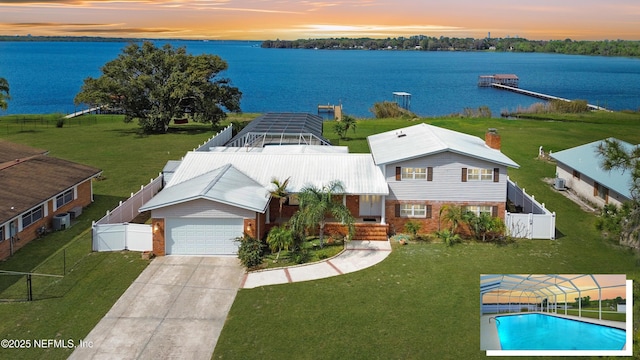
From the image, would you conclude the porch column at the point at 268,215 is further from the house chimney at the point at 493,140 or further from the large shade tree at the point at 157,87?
the large shade tree at the point at 157,87

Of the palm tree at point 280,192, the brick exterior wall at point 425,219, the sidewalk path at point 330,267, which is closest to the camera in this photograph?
the sidewalk path at point 330,267

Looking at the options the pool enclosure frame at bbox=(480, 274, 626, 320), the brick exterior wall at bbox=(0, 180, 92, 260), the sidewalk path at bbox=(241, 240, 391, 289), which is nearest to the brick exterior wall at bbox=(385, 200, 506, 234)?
the sidewalk path at bbox=(241, 240, 391, 289)

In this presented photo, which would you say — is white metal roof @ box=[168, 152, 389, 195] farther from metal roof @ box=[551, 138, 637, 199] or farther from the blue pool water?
the blue pool water

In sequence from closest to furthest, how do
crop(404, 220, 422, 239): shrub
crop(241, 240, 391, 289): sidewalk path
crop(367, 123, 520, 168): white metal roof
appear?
crop(241, 240, 391, 289): sidewalk path → crop(404, 220, 422, 239): shrub → crop(367, 123, 520, 168): white metal roof

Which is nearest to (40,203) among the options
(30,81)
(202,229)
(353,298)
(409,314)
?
(202,229)

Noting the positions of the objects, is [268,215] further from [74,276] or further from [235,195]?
[74,276]

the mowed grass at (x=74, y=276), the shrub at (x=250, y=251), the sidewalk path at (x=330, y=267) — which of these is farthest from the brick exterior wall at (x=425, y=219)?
the mowed grass at (x=74, y=276)

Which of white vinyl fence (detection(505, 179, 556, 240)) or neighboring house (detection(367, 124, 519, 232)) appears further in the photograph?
neighboring house (detection(367, 124, 519, 232))
